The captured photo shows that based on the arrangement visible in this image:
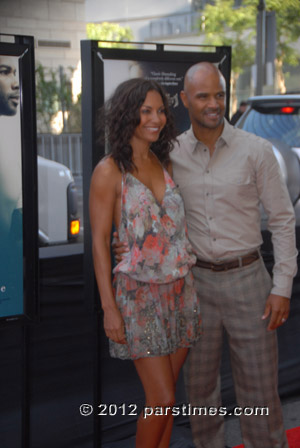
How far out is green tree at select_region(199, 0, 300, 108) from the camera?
13.6 metres

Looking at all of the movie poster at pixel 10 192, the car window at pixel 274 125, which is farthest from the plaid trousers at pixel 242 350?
the car window at pixel 274 125

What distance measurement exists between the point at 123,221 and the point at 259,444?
120 centimetres

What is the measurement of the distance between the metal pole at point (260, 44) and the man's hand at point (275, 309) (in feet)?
30.7

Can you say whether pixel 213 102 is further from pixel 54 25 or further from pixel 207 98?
pixel 54 25

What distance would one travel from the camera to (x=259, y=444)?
282cm

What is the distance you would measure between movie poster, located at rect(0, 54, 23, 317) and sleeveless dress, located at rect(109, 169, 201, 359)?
1.26 ft

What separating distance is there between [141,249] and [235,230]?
0.47 meters

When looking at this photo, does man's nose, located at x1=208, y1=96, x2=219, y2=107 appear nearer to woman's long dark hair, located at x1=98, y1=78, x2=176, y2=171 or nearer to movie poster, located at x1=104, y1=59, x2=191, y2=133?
woman's long dark hair, located at x1=98, y1=78, x2=176, y2=171

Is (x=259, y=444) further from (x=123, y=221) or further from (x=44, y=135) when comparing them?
(x=44, y=135)

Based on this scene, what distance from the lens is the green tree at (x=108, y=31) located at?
13992mm

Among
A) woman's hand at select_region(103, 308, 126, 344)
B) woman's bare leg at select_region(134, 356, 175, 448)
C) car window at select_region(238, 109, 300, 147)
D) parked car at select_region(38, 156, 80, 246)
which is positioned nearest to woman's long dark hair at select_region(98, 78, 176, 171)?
woman's hand at select_region(103, 308, 126, 344)

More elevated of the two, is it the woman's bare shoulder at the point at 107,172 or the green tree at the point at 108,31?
the green tree at the point at 108,31

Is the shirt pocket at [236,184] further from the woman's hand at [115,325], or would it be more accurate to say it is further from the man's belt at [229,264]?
the woman's hand at [115,325]

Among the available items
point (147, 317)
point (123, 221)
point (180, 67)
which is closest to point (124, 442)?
point (147, 317)
